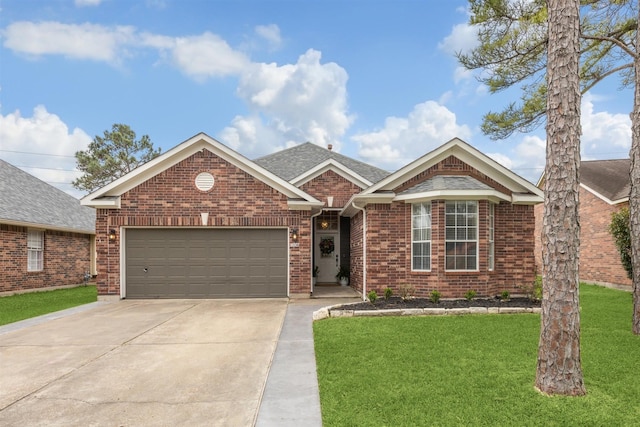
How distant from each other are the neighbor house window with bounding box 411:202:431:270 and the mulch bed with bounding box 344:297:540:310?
104cm

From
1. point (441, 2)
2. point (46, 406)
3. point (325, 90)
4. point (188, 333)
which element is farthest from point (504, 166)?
point (325, 90)

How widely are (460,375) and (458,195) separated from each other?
6094 millimetres

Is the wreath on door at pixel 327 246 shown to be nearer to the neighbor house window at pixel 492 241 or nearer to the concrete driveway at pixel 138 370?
the neighbor house window at pixel 492 241

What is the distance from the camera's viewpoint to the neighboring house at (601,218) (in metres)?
14.9

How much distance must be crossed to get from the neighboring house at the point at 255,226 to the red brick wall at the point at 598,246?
227 inches

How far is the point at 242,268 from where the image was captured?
12.0m

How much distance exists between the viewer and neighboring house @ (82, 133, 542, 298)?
11.0 metres

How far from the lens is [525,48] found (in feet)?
34.7

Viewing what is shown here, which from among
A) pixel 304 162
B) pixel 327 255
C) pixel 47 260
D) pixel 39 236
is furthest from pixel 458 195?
pixel 47 260

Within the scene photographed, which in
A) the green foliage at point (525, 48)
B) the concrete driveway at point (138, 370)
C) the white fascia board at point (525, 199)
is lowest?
the concrete driveway at point (138, 370)

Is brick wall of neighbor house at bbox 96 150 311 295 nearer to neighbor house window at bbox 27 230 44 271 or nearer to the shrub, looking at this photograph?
the shrub

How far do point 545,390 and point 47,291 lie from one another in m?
17.7

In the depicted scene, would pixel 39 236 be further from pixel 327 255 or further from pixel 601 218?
pixel 601 218

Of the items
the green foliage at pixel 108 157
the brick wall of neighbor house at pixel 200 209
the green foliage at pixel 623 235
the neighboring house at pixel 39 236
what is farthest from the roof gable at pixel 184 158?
the green foliage at pixel 108 157
